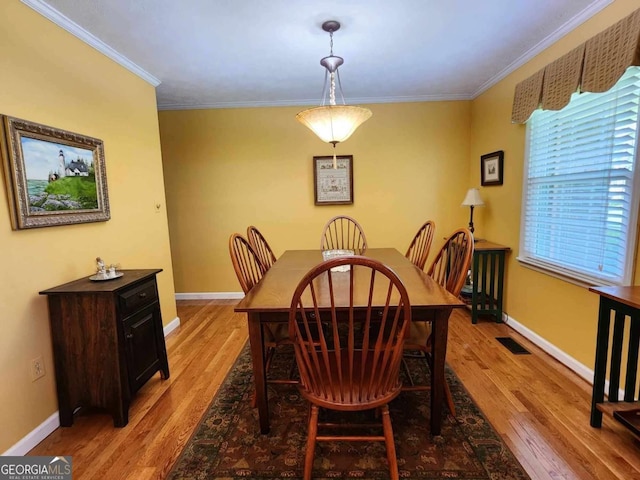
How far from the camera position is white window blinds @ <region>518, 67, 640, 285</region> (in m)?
1.76

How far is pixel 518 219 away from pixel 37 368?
3.55 meters

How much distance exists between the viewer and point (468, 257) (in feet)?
5.18

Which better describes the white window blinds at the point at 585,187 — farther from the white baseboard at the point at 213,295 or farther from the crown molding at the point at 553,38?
the white baseboard at the point at 213,295

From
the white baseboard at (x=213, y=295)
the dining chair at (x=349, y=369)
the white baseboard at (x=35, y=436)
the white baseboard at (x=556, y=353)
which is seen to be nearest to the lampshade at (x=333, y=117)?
the dining chair at (x=349, y=369)

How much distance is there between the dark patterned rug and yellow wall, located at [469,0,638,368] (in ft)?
3.20

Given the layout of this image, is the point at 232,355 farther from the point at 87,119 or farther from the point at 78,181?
the point at 87,119

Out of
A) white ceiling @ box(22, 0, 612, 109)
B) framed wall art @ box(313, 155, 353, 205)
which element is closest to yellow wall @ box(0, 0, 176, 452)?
white ceiling @ box(22, 0, 612, 109)

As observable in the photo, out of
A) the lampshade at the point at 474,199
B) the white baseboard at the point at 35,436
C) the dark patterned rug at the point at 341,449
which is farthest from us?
the lampshade at the point at 474,199

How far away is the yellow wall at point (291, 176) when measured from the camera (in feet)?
12.0

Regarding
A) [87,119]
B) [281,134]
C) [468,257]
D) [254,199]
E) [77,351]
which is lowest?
[77,351]

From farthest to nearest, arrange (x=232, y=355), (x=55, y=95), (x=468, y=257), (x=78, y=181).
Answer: (x=232, y=355)
(x=78, y=181)
(x=55, y=95)
(x=468, y=257)

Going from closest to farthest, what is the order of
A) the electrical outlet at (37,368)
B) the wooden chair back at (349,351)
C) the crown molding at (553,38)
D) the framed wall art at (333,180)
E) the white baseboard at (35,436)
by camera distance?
the wooden chair back at (349,351)
the white baseboard at (35,436)
the electrical outlet at (37,368)
the crown molding at (553,38)
the framed wall art at (333,180)

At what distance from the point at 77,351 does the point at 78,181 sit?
1.03m

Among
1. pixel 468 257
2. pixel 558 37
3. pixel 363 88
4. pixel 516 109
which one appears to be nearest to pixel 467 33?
pixel 558 37
